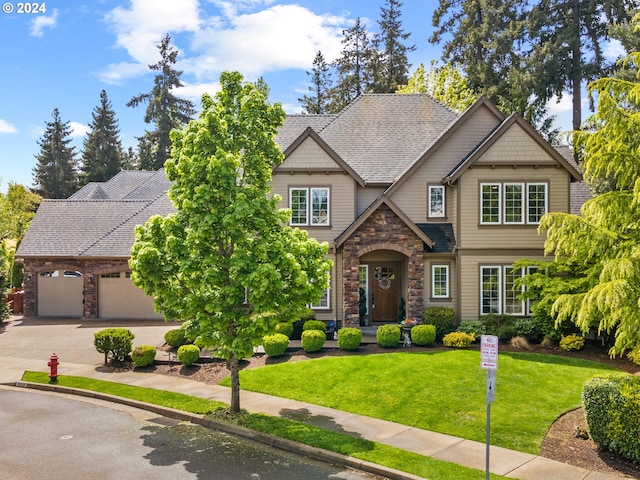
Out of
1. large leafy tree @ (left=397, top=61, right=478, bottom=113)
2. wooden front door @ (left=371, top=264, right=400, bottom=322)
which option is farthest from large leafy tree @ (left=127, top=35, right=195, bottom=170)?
wooden front door @ (left=371, top=264, right=400, bottom=322)

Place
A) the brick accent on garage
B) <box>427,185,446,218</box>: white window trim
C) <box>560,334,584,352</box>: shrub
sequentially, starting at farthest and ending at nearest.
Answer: <box>427,185,446,218</box>: white window trim → the brick accent on garage → <box>560,334,584,352</box>: shrub

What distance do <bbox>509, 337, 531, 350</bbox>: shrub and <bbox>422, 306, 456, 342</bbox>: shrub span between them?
7.38 feet

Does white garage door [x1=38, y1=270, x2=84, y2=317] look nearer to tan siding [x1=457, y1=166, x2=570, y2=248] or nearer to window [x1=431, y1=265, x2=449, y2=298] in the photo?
window [x1=431, y1=265, x2=449, y2=298]

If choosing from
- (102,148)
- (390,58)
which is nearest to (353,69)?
(390,58)

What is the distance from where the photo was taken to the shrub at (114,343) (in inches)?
699

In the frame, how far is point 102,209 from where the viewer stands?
1188 inches

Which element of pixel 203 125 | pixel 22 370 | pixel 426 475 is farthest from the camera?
pixel 22 370

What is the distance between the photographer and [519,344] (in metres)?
18.9

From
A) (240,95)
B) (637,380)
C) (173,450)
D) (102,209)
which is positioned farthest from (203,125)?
(102,209)

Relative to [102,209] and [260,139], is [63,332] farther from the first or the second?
[260,139]

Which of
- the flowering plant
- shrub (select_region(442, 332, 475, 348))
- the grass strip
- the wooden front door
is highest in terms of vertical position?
the wooden front door

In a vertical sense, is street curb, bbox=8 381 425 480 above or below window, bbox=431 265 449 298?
below

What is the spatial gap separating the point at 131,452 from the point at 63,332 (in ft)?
45.8

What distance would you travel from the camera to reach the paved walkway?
405 inches
